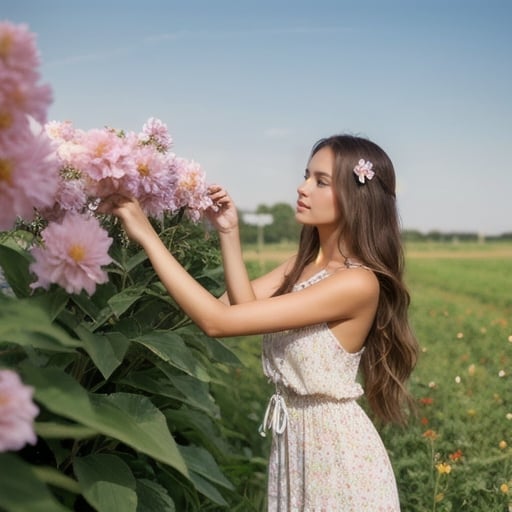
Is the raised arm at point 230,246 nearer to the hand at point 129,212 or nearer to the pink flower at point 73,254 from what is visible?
the hand at point 129,212

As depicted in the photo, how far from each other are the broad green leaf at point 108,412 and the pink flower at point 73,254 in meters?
0.18

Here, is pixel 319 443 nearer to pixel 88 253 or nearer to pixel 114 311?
pixel 114 311

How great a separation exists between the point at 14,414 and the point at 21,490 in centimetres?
15

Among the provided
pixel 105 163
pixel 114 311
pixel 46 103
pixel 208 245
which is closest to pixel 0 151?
pixel 46 103

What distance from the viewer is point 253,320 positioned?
2.09 m

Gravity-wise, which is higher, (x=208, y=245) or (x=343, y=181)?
(x=343, y=181)

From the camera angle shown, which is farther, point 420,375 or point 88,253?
point 420,375

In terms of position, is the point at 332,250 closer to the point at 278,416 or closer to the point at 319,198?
the point at 319,198

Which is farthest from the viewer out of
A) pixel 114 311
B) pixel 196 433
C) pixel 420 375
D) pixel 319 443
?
pixel 420 375

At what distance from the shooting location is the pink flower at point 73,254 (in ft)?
4.58

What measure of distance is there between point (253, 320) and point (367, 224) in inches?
19.3

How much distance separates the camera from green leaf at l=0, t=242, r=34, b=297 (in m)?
1.72

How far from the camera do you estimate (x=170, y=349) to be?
1.94 metres

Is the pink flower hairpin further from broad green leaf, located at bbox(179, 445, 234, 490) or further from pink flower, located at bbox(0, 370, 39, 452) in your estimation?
pink flower, located at bbox(0, 370, 39, 452)
